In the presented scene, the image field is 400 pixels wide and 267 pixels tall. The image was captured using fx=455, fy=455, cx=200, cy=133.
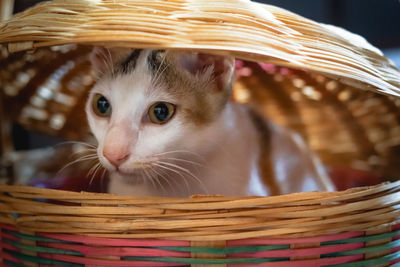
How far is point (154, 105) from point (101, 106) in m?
0.14

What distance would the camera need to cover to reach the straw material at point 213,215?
0.78 m

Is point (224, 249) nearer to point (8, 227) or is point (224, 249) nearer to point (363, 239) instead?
point (363, 239)

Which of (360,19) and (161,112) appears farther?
(360,19)

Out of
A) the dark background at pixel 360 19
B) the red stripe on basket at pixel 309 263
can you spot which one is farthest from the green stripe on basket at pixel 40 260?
the dark background at pixel 360 19

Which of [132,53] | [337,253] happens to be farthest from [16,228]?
[337,253]

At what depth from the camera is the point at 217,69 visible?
1.02 metres

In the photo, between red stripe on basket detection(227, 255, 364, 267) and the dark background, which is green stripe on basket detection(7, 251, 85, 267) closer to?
red stripe on basket detection(227, 255, 364, 267)

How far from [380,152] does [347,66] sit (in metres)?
0.83

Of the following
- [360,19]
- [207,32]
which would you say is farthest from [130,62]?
[360,19]

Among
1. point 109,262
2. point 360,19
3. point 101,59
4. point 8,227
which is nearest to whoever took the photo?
point 109,262

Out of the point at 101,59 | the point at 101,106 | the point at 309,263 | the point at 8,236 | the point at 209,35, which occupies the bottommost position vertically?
the point at 309,263

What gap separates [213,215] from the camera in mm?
783

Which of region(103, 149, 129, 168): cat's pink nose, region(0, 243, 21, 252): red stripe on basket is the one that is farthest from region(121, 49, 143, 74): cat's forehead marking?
region(0, 243, 21, 252): red stripe on basket

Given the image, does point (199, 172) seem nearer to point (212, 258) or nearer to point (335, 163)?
point (212, 258)
